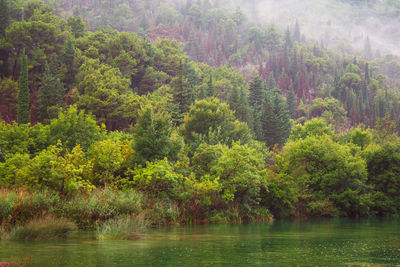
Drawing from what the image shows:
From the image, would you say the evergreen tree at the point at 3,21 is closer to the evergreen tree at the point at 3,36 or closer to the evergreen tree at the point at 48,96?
the evergreen tree at the point at 3,36

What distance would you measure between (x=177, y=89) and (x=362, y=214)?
173 feet

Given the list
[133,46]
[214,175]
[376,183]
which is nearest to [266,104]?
[133,46]

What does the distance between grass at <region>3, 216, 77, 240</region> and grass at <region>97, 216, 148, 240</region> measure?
270 centimetres

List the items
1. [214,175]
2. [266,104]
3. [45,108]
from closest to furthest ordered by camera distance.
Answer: [214,175]
[45,108]
[266,104]

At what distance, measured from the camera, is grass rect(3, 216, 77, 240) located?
107ft

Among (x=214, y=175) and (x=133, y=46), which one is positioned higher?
(x=133, y=46)

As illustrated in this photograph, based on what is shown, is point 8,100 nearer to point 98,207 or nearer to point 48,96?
point 48,96

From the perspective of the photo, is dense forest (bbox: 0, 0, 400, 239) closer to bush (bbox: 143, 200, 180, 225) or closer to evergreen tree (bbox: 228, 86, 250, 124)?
bush (bbox: 143, 200, 180, 225)

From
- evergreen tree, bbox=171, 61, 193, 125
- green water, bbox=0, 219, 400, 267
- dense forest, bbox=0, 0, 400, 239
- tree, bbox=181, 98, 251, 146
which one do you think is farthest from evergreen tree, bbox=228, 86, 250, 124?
green water, bbox=0, 219, 400, 267

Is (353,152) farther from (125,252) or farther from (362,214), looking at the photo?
(125,252)

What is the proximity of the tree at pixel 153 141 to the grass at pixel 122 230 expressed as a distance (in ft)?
58.3

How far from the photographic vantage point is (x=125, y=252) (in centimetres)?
2781

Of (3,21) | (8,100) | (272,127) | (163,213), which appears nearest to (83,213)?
(163,213)

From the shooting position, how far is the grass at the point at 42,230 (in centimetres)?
3269
